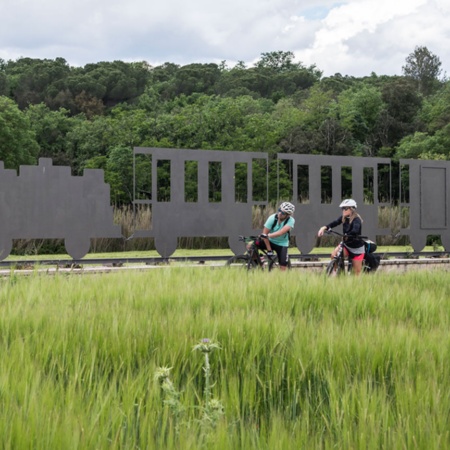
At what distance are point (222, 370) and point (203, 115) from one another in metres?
36.2

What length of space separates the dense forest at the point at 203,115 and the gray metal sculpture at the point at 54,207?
1722 centimetres

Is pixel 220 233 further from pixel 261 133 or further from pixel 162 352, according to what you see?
pixel 261 133

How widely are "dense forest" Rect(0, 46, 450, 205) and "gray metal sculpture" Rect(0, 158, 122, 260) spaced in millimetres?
17219

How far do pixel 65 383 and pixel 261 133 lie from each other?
3706 centimetres

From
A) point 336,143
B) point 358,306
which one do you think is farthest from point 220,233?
point 336,143

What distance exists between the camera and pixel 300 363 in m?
3.09

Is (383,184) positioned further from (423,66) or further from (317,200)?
(423,66)

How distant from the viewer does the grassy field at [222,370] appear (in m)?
2.16

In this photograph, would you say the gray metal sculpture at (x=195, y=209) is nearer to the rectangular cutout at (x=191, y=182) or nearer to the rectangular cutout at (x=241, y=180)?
the rectangular cutout at (x=191, y=182)

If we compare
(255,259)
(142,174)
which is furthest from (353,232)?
(142,174)

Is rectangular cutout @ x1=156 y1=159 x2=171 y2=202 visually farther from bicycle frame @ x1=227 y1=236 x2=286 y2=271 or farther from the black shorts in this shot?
the black shorts

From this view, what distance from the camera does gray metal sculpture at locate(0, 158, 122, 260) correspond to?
547 inches

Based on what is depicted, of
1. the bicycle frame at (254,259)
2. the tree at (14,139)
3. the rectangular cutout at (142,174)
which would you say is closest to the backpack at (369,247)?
the bicycle frame at (254,259)

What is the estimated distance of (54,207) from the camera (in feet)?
46.6
